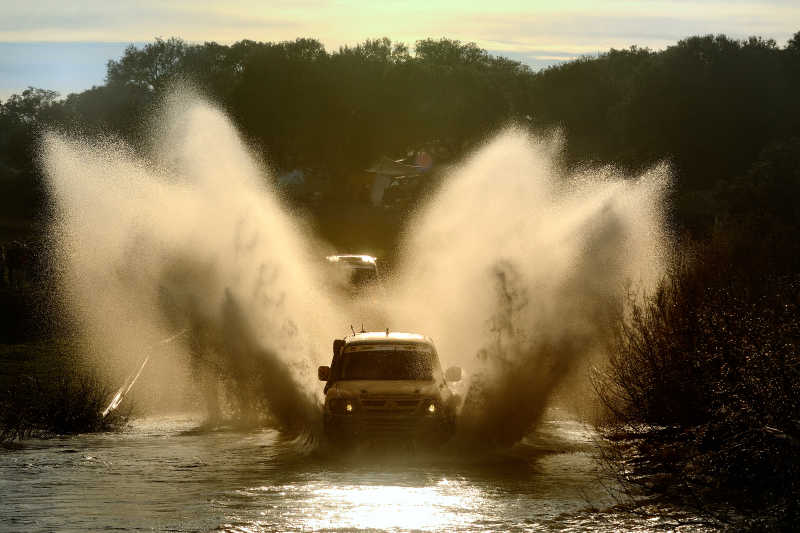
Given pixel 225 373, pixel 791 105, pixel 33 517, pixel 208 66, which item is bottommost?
pixel 33 517

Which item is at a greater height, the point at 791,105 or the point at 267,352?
the point at 791,105

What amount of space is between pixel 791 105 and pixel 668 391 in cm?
8361

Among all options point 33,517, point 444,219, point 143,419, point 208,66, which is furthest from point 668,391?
point 208,66

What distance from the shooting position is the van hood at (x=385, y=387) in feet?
73.7

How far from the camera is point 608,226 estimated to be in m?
35.4

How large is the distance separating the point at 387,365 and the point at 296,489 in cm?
376

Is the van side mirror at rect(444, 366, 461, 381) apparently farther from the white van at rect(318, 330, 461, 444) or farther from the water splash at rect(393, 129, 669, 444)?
the water splash at rect(393, 129, 669, 444)

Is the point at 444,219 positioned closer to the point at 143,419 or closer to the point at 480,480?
the point at 143,419

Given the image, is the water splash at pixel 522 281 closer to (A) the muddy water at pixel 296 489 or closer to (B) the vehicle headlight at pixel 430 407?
(A) the muddy water at pixel 296 489

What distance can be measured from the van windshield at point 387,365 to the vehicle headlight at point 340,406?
83cm

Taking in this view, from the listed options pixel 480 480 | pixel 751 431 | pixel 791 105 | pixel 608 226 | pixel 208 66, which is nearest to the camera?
pixel 751 431

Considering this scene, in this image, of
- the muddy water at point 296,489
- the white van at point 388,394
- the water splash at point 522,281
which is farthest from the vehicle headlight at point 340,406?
the water splash at point 522,281

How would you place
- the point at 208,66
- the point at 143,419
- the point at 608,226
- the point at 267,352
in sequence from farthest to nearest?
the point at 208,66 < the point at 608,226 < the point at 143,419 < the point at 267,352

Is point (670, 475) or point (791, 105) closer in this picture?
point (670, 475)
